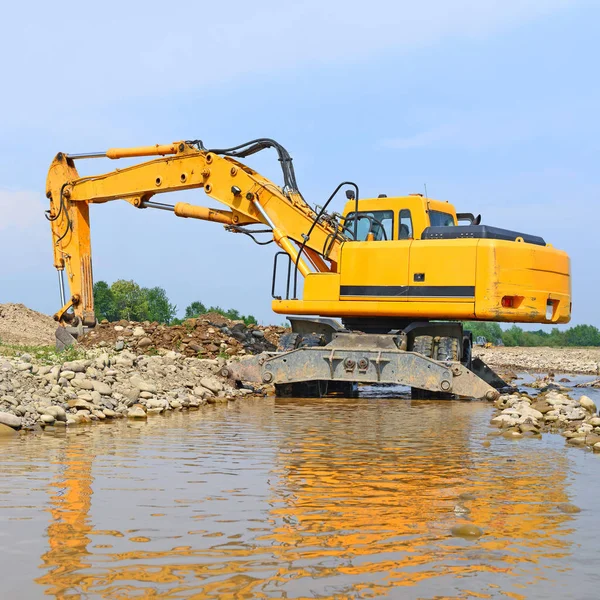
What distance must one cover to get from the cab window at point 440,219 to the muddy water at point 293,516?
720cm

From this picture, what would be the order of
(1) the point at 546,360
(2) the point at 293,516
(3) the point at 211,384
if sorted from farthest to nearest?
(1) the point at 546,360, (3) the point at 211,384, (2) the point at 293,516

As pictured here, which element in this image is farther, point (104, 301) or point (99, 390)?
point (104, 301)

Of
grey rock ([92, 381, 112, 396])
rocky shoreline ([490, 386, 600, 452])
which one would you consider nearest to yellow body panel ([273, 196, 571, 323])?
rocky shoreline ([490, 386, 600, 452])

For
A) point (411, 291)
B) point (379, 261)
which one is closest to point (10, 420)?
point (379, 261)

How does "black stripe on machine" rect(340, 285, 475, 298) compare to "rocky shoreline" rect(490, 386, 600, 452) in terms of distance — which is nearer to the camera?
"rocky shoreline" rect(490, 386, 600, 452)

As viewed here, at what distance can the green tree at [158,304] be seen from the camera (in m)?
46.3

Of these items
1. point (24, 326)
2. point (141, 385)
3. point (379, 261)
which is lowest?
point (141, 385)

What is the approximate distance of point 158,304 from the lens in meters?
47.2

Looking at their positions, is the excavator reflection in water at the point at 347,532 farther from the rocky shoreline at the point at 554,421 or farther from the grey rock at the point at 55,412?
the grey rock at the point at 55,412

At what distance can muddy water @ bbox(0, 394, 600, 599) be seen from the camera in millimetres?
4477

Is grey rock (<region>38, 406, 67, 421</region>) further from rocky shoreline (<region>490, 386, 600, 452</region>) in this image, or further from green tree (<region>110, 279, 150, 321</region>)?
green tree (<region>110, 279, 150, 321</region>)

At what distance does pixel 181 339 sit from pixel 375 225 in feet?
24.3

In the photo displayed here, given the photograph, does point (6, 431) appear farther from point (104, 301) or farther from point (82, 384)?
point (104, 301)

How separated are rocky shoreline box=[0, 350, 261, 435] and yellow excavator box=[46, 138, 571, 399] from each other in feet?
4.40
